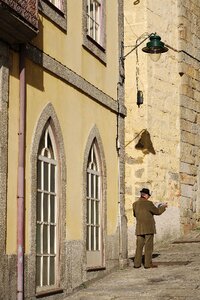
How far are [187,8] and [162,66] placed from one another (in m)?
2.20

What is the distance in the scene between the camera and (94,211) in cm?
1209

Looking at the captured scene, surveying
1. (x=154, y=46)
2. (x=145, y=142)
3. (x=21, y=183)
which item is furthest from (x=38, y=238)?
(x=145, y=142)

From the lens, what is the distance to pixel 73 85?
436 inches

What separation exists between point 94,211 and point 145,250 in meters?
1.45

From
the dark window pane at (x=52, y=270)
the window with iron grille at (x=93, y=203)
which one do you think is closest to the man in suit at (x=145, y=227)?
the window with iron grille at (x=93, y=203)

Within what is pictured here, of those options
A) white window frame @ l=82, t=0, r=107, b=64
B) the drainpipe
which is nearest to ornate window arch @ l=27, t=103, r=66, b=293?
the drainpipe

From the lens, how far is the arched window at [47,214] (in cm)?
964

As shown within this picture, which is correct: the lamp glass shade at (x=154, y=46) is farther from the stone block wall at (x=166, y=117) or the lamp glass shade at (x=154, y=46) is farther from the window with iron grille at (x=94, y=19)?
the stone block wall at (x=166, y=117)

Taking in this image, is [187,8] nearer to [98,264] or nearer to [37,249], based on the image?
[98,264]

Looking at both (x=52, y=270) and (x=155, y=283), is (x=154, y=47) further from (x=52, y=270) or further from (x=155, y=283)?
(x=52, y=270)

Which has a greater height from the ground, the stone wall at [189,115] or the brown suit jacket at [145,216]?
the stone wall at [189,115]

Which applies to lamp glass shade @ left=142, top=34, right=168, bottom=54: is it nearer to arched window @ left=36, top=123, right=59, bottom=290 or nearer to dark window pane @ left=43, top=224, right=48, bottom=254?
arched window @ left=36, top=123, right=59, bottom=290

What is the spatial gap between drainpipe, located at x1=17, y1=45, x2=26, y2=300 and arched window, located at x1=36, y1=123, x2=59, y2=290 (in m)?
0.74

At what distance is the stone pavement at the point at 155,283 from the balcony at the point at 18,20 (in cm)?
369
